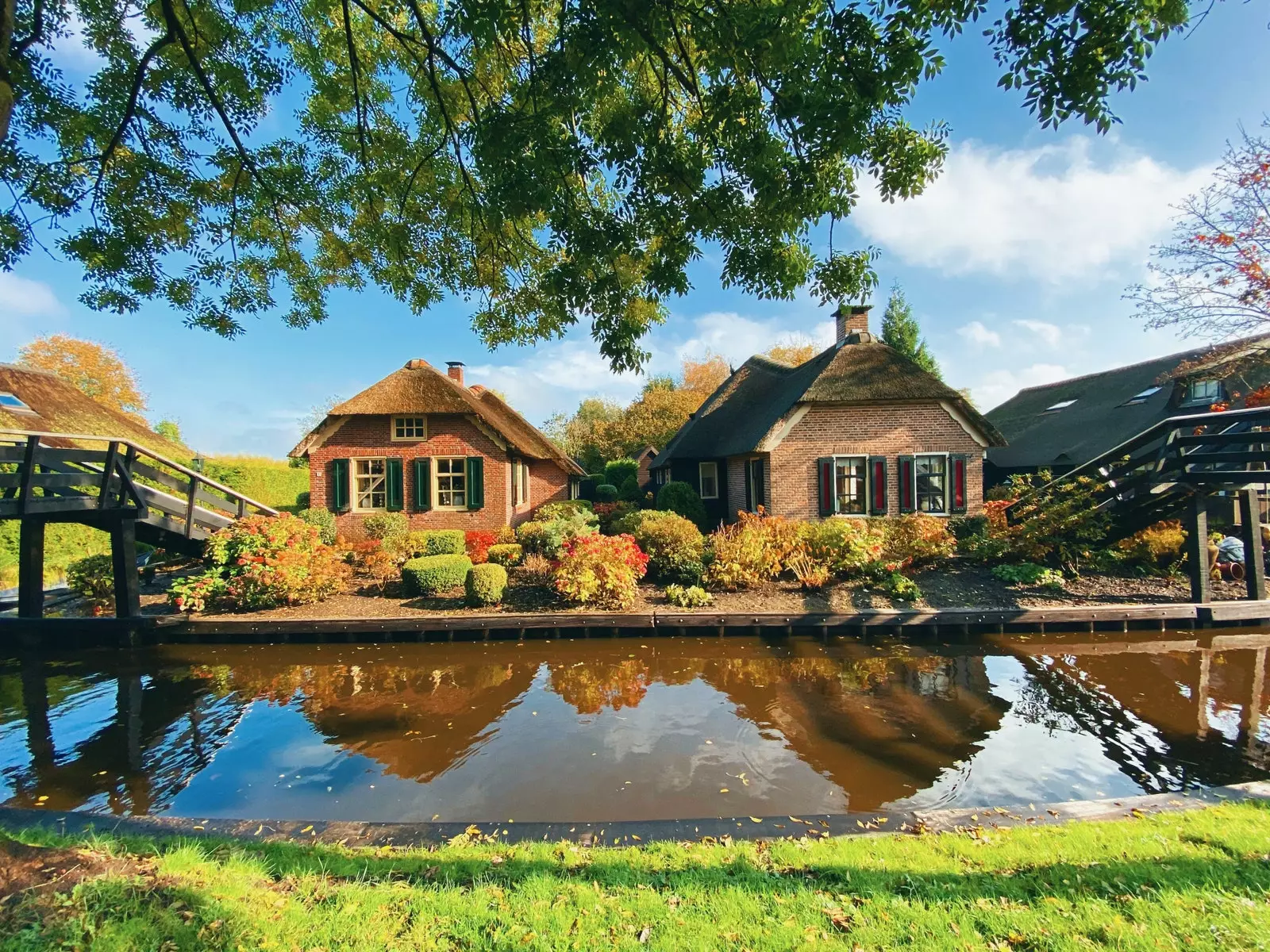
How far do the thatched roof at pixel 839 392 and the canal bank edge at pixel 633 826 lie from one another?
1149 centimetres

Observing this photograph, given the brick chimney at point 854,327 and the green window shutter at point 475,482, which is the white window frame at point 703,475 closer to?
the brick chimney at point 854,327

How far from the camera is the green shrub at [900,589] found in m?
10.5

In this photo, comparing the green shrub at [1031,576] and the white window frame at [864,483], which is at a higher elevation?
the white window frame at [864,483]

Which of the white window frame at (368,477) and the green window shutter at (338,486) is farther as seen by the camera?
the white window frame at (368,477)

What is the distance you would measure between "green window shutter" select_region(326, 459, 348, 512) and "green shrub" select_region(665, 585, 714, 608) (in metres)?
11.4

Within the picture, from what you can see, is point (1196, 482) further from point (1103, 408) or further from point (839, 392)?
point (1103, 408)

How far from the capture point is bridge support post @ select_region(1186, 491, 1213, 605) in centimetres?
998

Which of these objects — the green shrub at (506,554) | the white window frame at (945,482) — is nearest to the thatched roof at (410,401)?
the green shrub at (506,554)

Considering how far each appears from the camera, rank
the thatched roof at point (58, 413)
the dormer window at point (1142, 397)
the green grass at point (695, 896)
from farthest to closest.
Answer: the dormer window at point (1142, 397) → the thatched roof at point (58, 413) → the green grass at point (695, 896)

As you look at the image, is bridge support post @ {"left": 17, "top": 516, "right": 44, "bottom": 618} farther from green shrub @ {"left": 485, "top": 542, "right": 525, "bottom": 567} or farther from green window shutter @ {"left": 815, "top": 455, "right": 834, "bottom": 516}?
green window shutter @ {"left": 815, "top": 455, "right": 834, "bottom": 516}

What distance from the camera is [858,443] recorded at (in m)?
15.2

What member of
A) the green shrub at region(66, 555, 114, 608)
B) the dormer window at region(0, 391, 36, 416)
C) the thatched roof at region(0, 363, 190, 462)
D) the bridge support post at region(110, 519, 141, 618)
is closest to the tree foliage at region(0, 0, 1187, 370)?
the bridge support post at region(110, 519, 141, 618)

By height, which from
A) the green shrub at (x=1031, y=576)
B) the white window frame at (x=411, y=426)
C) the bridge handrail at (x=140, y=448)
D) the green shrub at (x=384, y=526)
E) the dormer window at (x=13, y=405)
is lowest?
the green shrub at (x=1031, y=576)

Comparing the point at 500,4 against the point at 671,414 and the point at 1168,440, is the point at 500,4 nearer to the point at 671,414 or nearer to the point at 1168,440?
the point at 1168,440
